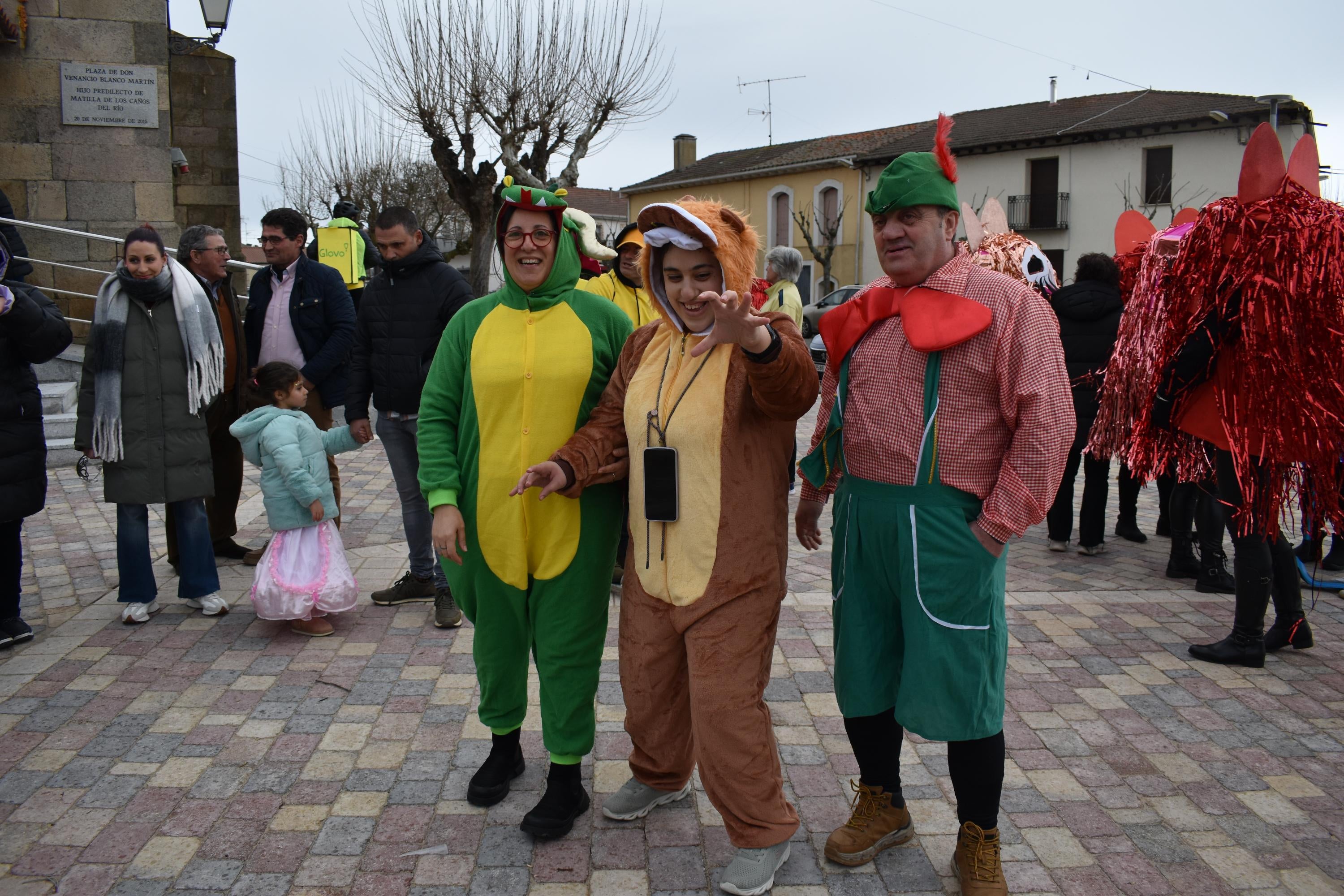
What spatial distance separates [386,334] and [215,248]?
150cm

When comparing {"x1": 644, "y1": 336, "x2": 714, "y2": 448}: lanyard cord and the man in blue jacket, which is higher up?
the man in blue jacket

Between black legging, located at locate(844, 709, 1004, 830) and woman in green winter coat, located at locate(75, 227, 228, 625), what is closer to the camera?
black legging, located at locate(844, 709, 1004, 830)

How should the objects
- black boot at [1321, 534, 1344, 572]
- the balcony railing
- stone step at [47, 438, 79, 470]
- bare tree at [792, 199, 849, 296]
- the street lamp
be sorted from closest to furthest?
black boot at [1321, 534, 1344, 572] → stone step at [47, 438, 79, 470] → the street lamp → the balcony railing → bare tree at [792, 199, 849, 296]

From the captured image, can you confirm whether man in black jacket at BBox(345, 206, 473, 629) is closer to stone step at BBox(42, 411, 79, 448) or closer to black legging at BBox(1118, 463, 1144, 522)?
black legging at BBox(1118, 463, 1144, 522)

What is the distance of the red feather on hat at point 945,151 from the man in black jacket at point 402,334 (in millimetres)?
2568

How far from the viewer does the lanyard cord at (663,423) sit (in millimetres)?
2604

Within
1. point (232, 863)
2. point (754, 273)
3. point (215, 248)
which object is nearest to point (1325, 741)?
point (754, 273)

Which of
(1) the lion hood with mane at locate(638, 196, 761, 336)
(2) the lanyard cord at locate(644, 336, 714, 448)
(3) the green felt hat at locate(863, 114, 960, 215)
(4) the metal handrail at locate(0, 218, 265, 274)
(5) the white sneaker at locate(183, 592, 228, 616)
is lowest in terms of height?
(5) the white sneaker at locate(183, 592, 228, 616)

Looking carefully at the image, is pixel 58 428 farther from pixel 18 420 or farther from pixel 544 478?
pixel 544 478

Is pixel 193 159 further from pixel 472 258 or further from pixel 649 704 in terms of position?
pixel 649 704

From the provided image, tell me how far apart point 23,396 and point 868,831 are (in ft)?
13.1

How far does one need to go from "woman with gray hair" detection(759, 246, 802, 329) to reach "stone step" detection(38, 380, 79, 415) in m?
6.33

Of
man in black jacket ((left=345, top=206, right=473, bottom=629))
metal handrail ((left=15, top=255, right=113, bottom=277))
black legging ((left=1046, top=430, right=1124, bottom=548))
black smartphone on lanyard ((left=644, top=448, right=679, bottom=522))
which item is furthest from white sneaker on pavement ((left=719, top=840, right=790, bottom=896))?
metal handrail ((left=15, top=255, right=113, bottom=277))

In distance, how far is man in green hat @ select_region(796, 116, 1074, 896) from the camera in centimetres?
240
